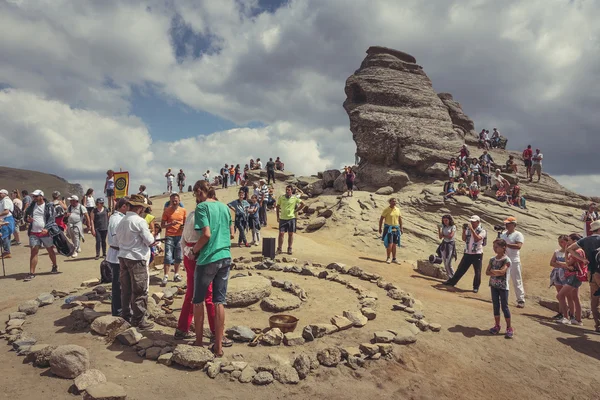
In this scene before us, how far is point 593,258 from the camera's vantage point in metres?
7.25

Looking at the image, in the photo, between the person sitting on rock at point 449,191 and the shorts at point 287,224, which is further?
the person sitting on rock at point 449,191

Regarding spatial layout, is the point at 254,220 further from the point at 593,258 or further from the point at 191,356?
the point at 593,258

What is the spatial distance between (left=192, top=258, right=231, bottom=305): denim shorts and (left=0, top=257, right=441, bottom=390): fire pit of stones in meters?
0.70

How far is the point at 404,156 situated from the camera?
28.1 metres

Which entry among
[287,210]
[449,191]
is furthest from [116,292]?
[449,191]

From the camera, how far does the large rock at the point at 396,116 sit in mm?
28500

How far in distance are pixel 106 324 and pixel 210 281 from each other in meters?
1.92

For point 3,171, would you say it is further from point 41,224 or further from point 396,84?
point 396,84

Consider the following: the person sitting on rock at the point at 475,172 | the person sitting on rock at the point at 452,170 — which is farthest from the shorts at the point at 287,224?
the person sitting on rock at the point at 475,172

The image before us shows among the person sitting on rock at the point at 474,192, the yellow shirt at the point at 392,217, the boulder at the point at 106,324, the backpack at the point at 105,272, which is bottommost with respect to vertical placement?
the boulder at the point at 106,324

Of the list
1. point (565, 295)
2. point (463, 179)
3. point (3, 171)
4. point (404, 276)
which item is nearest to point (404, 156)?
point (463, 179)

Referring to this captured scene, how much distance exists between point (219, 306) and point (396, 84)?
3148cm

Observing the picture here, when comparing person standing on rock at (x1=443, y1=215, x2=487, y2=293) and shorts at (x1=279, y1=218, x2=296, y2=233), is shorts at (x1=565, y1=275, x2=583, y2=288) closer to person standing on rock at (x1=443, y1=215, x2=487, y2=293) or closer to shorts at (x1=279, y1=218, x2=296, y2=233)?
person standing on rock at (x1=443, y1=215, x2=487, y2=293)

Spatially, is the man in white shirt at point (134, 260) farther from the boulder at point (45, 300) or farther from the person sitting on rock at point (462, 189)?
the person sitting on rock at point (462, 189)
